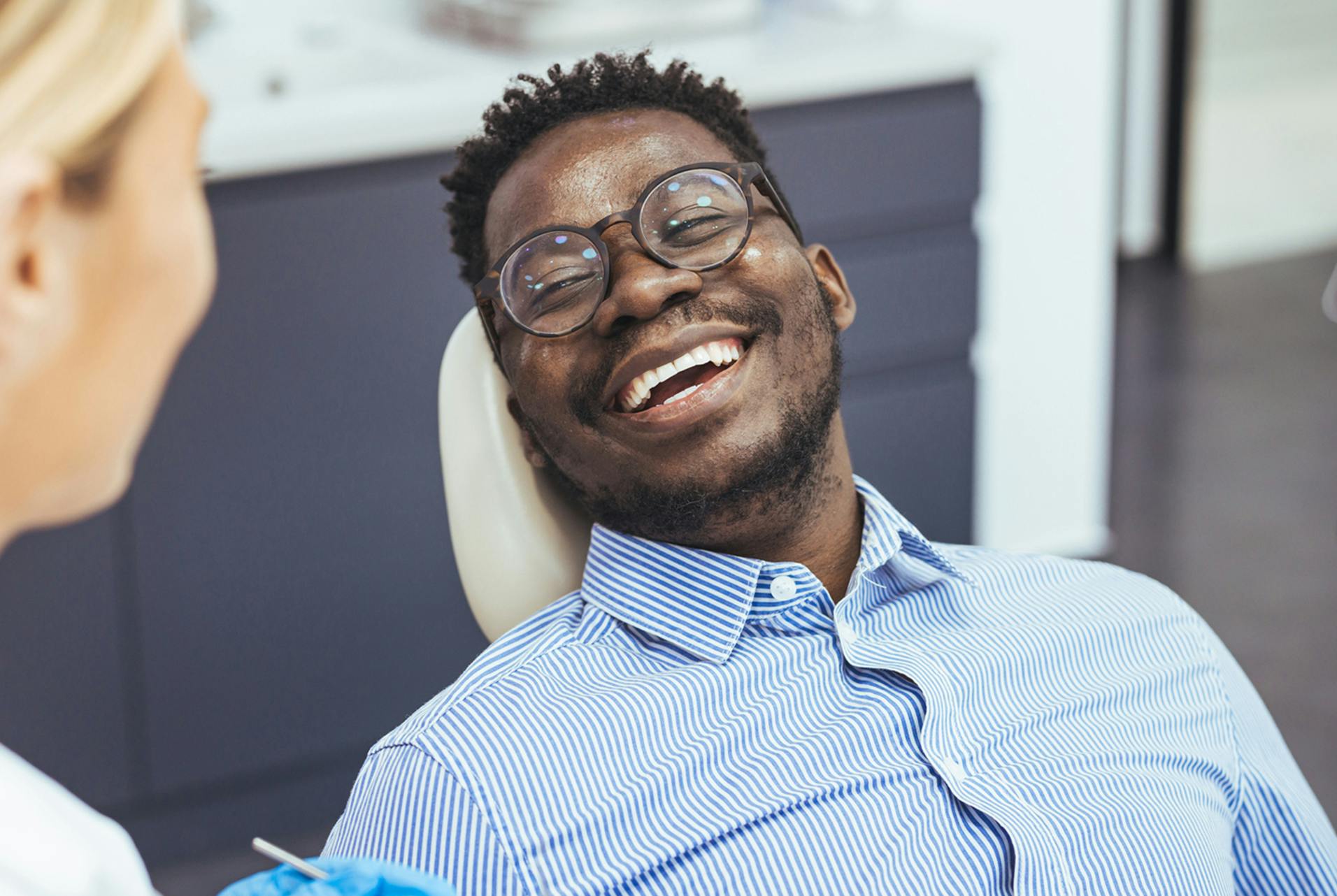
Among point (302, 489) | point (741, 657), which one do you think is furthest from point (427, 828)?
point (302, 489)

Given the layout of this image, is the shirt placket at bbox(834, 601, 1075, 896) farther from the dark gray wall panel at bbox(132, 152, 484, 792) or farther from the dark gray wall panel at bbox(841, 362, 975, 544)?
the dark gray wall panel at bbox(841, 362, 975, 544)

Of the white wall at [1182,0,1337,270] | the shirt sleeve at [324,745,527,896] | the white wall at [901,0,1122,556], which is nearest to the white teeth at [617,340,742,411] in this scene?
the shirt sleeve at [324,745,527,896]

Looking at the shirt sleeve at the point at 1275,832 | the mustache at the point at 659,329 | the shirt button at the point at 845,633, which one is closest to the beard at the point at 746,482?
the mustache at the point at 659,329

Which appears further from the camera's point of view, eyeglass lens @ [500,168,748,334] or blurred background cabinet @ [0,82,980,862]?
blurred background cabinet @ [0,82,980,862]

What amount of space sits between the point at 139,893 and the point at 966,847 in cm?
77

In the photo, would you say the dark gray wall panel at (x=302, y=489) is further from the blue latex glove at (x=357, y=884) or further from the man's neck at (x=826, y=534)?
the blue latex glove at (x=357, y=884)

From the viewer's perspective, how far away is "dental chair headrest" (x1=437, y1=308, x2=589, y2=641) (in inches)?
52.4

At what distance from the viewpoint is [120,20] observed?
0.42 metres

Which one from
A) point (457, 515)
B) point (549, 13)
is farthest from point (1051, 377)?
point (457, 515)

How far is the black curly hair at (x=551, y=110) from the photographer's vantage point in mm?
1332

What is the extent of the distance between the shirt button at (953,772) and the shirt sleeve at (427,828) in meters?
0.33

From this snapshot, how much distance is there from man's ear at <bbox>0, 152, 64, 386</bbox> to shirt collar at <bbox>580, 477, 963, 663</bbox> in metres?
0.82

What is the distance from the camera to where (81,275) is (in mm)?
416

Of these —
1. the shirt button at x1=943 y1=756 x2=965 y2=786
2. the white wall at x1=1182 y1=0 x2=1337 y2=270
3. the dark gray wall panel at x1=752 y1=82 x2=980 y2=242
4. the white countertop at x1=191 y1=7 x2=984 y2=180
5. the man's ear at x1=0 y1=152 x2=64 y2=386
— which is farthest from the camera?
the white wall at x1=1182 y1=0 x2=1337 y2=270
